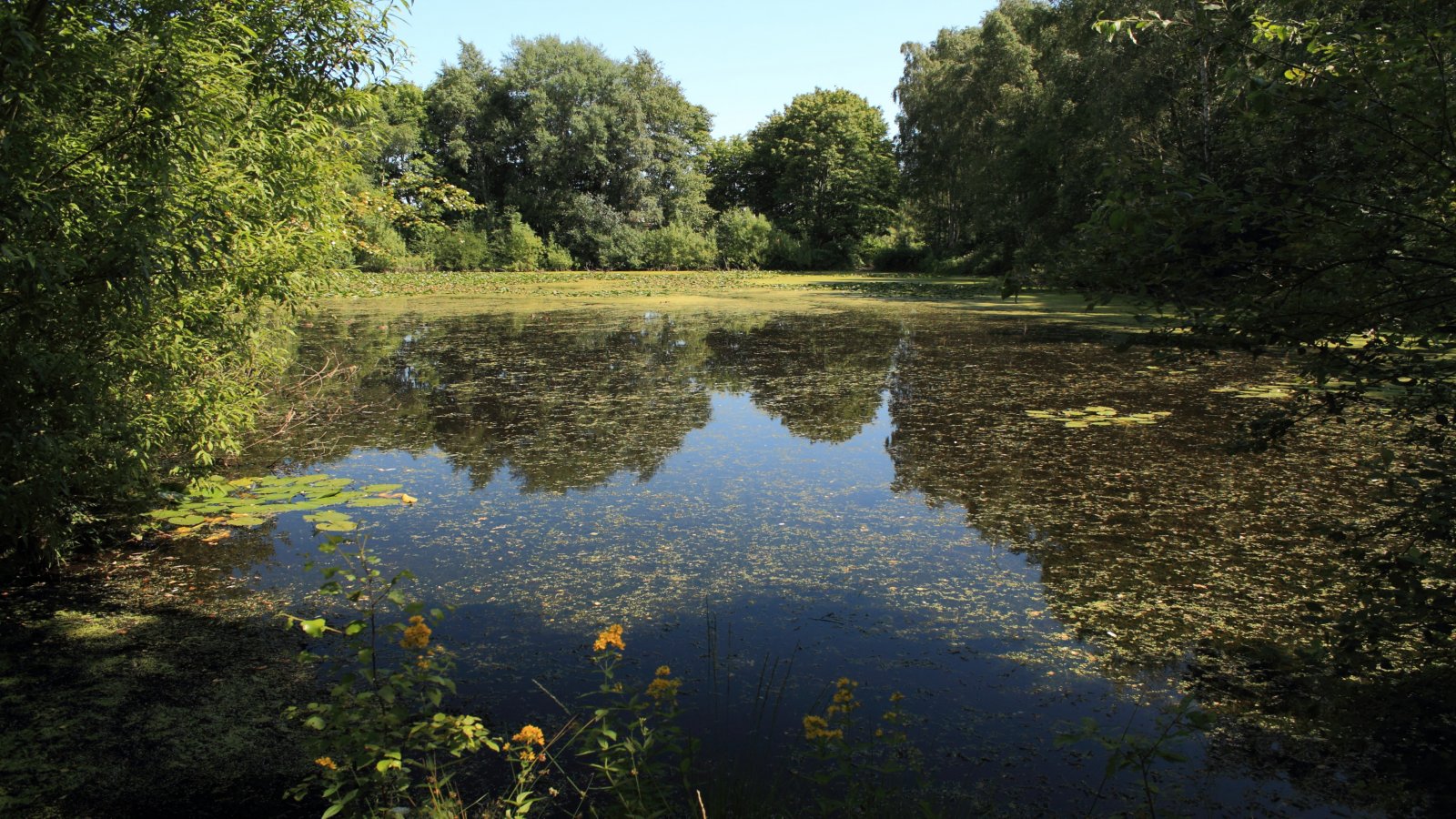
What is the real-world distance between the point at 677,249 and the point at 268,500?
2507 centimetres

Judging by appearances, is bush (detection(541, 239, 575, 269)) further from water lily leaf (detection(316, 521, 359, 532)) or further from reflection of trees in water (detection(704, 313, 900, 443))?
water lily leaf (detection(316, 521, 359, 532))

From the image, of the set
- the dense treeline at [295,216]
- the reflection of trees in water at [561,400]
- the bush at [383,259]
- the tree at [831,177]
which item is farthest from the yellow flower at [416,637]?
the tree at [831,177]

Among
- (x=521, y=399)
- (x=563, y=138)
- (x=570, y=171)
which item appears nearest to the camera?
(x=521, y=399)

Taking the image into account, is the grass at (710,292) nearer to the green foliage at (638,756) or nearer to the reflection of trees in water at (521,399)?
the reflection of trees in water at (521,399)

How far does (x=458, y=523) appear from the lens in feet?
13.5

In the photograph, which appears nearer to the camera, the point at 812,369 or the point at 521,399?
the point at 521,399

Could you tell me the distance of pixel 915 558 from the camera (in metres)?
3.66

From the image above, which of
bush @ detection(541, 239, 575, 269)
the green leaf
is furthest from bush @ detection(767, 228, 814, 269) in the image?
the green leaf

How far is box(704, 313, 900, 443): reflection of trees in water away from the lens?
6660 millimetres

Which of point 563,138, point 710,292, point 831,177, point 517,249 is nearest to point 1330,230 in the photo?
point 710,292

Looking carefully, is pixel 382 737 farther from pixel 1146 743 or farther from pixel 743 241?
pixel 743 241

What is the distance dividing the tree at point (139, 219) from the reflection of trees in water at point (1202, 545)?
135 inches

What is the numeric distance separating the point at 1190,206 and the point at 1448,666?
163cm

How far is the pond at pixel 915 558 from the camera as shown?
2.26 m
